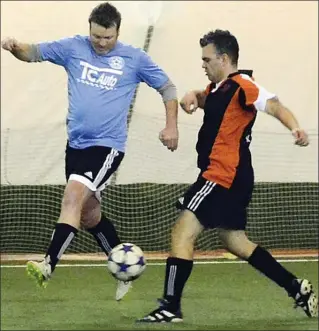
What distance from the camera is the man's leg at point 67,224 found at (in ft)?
18.9

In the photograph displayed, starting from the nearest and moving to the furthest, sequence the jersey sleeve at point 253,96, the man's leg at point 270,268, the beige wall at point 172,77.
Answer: the jersey sleeve at point 253,96, the man's leg at point 270,268, the beige wall at point 172,77

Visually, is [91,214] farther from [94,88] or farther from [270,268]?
[270,268]

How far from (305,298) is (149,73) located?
169 cm

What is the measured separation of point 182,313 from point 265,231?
4892 millimetres

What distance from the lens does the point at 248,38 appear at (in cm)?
1327

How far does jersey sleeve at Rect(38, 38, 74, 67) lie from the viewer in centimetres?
620

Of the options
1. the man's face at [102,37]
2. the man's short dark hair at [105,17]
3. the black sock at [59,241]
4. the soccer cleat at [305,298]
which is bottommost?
the soccer cleat at [305,298]

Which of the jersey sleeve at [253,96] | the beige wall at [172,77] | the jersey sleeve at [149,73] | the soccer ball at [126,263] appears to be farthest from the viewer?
the beige wall at [172,77]

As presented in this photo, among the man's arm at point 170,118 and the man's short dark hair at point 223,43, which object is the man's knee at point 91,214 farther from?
the man's short dark hair at point 223,43

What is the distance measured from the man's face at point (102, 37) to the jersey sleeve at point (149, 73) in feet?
0.85

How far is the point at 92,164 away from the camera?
6074 mm

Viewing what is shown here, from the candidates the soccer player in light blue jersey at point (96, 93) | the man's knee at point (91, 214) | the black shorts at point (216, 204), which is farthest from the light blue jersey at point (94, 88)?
the black shorts at point (216, 204)

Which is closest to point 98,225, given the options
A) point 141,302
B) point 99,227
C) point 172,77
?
point 99,227

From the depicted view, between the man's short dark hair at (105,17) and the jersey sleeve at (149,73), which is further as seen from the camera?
the jersey sleeve at (149,73)
